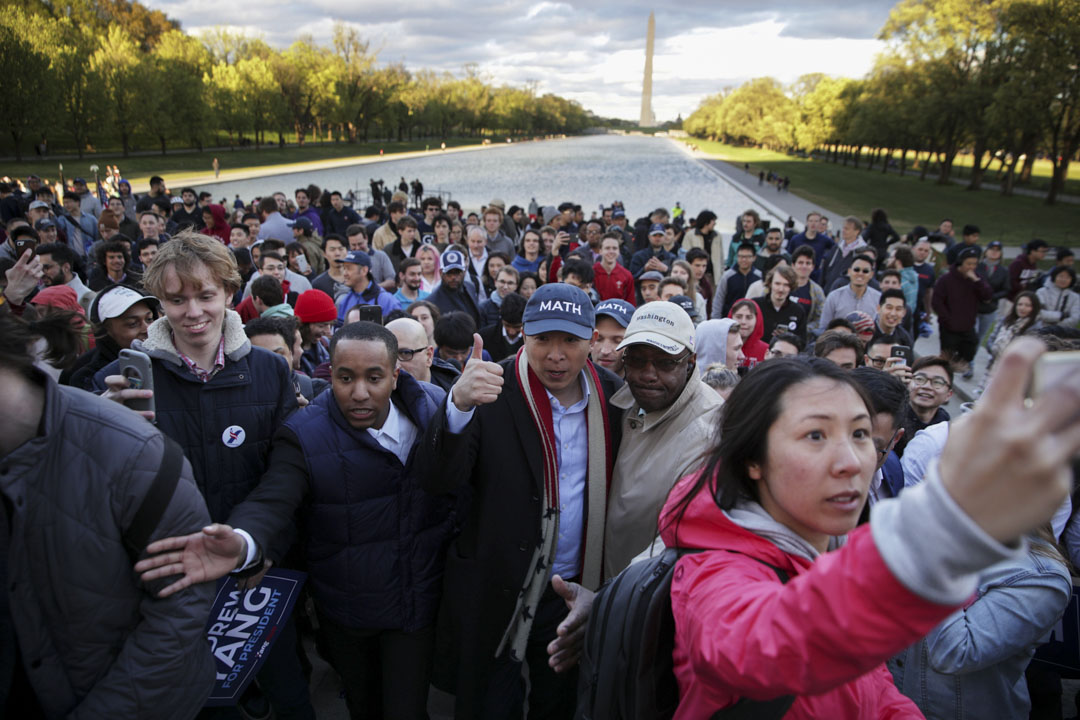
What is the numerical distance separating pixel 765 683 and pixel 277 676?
258 centimetres

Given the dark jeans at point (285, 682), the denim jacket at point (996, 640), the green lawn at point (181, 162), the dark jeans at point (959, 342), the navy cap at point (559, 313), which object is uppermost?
the green lawn at point (181, 162)

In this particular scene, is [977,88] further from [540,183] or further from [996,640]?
[996,640]

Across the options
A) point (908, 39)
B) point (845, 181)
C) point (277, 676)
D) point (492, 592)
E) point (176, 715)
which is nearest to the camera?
point (176, 715)

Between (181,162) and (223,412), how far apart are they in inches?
1887

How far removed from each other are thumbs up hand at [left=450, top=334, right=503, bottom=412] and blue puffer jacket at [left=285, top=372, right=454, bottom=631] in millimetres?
382

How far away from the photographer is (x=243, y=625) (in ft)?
8.09

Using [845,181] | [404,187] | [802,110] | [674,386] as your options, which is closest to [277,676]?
[674,386]

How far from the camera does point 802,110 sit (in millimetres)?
83500

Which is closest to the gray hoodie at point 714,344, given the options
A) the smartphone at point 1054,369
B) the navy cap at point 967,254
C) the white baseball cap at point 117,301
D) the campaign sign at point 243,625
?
the campaign sign at point 243,625

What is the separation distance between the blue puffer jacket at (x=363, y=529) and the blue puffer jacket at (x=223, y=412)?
177mm

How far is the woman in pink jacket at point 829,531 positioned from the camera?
0.76 metres

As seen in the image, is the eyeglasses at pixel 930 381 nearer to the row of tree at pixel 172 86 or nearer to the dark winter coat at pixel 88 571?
the dark winter coat at pixel 88 571

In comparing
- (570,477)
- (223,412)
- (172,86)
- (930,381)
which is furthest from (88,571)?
(172,86)

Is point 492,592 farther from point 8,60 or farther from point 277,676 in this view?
point 8,60
